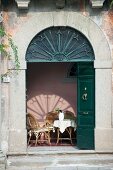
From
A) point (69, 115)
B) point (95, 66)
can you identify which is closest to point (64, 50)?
point (95, 66)

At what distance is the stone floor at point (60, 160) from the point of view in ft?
36.1

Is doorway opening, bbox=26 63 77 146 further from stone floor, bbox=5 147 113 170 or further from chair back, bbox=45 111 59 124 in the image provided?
stone floor, bbox=5 147 113 170

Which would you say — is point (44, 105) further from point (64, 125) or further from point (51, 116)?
point (64, 125)

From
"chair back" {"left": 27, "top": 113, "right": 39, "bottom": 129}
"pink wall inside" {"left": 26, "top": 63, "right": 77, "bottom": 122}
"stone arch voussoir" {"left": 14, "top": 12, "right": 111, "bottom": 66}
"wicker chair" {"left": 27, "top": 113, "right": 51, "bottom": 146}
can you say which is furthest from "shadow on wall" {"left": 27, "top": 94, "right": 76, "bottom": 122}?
"stone arch voussoir" {"left": 14, "top": 12, "right": 111, "bottom": 66}

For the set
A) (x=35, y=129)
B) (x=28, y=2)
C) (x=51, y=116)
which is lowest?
(x=35, y=129)

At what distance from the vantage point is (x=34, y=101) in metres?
15.0

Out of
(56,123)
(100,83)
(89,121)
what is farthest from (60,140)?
(100,83)

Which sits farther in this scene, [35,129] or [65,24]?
[35,129]

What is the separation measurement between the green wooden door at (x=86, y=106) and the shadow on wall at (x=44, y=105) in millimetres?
2407

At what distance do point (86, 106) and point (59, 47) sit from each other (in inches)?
76.2

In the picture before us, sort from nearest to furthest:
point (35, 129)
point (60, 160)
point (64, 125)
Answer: point (60, 160) < point (64, 125) < point (35, 129)

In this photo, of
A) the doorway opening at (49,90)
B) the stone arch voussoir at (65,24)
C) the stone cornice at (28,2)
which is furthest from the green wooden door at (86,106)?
the doorway opening at (49,90)

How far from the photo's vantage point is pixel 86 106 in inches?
493

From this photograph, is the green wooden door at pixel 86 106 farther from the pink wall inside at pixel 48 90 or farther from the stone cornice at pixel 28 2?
the pink wall inside at pixel 48 90
